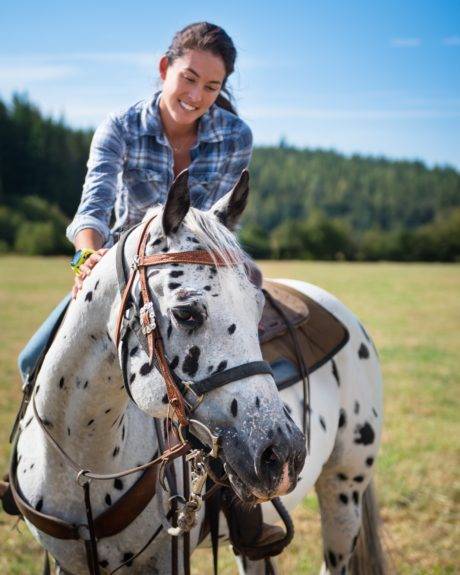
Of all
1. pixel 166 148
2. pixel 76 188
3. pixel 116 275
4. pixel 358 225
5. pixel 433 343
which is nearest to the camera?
pixel 116 275

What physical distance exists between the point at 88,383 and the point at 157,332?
484 millimetres

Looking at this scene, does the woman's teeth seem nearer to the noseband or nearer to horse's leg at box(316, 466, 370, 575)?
the noseband

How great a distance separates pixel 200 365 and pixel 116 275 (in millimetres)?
523

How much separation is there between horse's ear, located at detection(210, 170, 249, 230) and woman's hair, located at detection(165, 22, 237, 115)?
1.01m

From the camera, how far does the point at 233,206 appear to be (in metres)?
2.29

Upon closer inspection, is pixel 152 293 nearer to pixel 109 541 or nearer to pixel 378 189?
pixel 109 541

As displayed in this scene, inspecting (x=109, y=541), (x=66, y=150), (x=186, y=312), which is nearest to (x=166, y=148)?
(x=186, y=312)

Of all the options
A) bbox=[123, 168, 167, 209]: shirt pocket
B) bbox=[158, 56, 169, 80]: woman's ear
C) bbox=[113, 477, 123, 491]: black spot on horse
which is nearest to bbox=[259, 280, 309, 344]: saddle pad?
bbox=[123, 168, 167, 209]: shirt pocket

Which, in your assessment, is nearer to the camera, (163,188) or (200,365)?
(200,365)

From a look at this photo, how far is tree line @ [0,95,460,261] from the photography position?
53.3m

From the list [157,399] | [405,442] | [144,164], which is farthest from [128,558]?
[405,442]

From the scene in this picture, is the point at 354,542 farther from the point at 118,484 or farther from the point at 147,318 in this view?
the point at 147,318

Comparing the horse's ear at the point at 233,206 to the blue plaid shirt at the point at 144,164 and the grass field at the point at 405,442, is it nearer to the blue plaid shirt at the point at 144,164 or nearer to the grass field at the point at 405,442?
the blue plaid shirt at the point at 144,164

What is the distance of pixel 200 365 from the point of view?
1.90 meters
